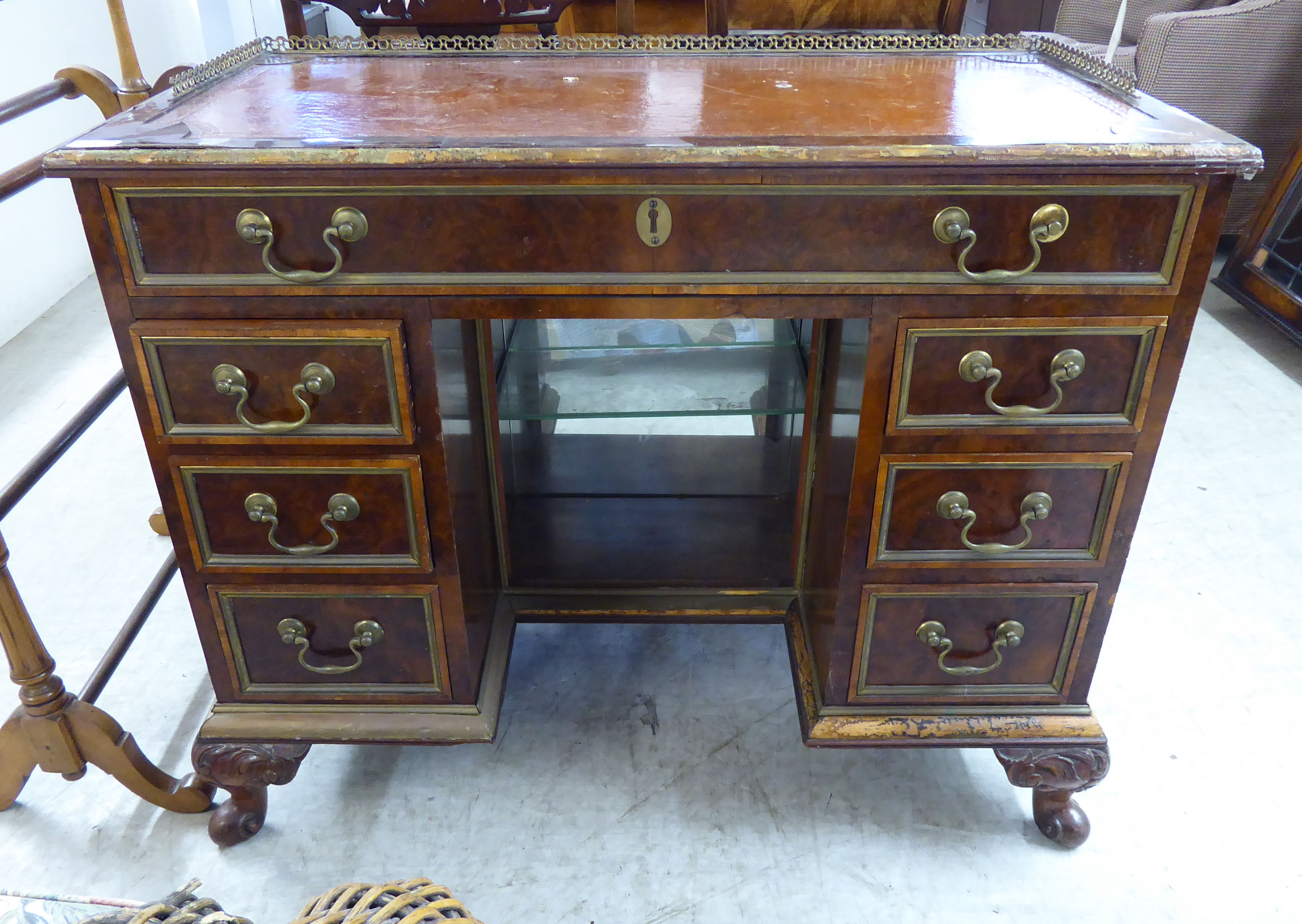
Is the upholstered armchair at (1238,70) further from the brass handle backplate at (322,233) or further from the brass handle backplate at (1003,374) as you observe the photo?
the brass handle backplate at (322,233)

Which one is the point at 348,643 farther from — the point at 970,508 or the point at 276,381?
the point at 970,508

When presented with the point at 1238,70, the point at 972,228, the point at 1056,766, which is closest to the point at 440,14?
the point at 972,228

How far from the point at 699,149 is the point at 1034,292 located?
15.3 inches

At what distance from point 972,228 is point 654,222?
1.06 feet

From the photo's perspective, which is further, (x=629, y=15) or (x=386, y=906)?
(x=629, y=15)

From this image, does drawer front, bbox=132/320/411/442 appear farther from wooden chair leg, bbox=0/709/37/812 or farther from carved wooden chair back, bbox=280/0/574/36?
carved wooden chair back, bbox=280/0/574/36

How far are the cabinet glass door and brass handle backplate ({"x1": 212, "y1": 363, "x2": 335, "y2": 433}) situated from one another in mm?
400

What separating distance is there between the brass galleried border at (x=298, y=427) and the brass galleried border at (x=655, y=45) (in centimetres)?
51

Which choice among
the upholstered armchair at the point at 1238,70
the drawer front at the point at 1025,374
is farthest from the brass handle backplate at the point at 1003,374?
the upholstered armchair at the point at 1238,70

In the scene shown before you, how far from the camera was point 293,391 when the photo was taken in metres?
1.08

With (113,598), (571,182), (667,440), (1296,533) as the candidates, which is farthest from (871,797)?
(113,598)

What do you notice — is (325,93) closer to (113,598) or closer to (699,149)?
(699,149)

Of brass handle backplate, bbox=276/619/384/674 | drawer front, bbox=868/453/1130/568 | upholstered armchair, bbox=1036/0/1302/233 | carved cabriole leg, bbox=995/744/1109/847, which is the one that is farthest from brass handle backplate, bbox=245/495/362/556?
upholstered armchair, bbox=1036/0/1302/233

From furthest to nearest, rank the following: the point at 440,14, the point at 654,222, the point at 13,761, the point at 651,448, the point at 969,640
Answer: the point at 651,448 → the point at 440,14 → the point at 13,761 → the point at 969,640 → the point at 654,222
